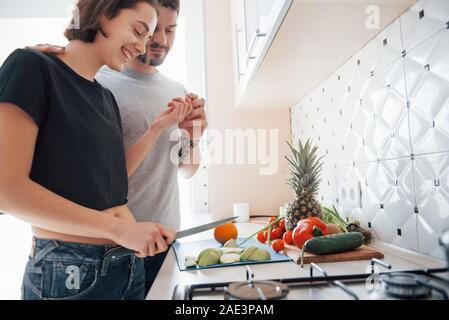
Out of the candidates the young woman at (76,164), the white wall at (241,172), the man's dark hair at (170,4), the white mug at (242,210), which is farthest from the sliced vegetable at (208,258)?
the white wall at (241,172)

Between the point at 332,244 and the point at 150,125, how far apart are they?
555 mm

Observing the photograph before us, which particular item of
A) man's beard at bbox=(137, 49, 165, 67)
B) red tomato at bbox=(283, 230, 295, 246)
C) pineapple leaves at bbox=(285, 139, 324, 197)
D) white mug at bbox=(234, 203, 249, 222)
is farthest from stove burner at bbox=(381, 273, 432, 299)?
white mug at bbox=(234, 203, 249, 222)

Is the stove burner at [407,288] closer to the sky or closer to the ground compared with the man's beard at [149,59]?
closer to the ground

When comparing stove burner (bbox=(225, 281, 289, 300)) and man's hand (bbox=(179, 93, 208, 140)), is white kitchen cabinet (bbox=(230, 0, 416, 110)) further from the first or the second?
stove burner (bbox=(225, 281, 289, 300))

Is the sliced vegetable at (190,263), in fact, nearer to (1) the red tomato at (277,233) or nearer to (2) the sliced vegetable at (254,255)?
(2) the sliced vegetable at (254,255)

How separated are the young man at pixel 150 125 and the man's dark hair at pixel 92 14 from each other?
0.90 feet

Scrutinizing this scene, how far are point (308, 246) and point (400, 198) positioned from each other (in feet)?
0.83

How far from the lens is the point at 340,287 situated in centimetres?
48

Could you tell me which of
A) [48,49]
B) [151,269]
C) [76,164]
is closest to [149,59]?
[48,49]

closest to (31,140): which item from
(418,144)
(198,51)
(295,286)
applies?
(295,286)

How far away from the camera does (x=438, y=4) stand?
630 millimetres

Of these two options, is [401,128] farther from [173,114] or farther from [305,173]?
[173,114]

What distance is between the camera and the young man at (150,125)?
0.97 meters

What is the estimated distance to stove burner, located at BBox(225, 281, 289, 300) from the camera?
1.35ft
